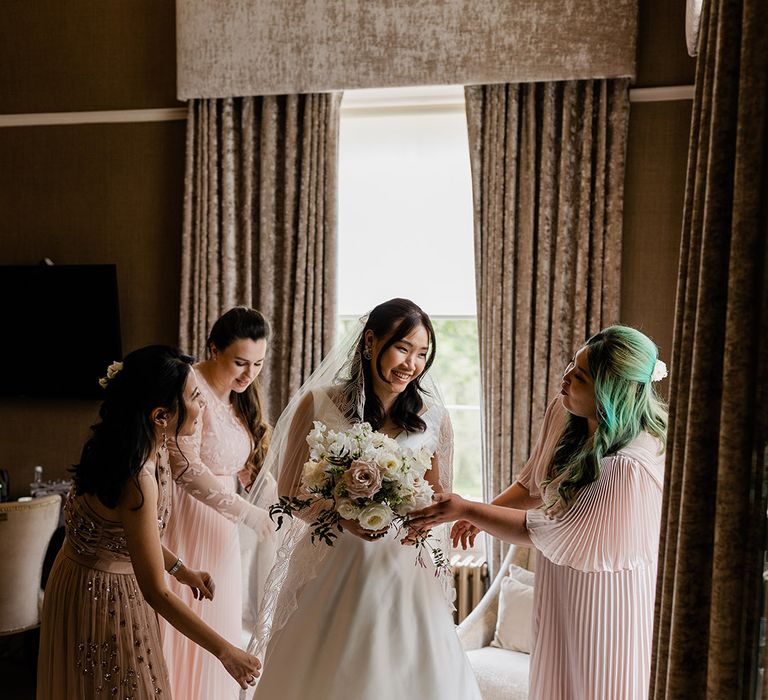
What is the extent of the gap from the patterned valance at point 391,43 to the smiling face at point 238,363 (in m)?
1.91

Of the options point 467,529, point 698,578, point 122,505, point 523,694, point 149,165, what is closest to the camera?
point 698,578

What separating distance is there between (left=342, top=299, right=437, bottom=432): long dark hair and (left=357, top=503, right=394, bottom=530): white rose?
0.52m

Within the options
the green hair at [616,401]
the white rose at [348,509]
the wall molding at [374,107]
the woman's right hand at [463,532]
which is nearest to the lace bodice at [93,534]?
the white rose at [348,509]

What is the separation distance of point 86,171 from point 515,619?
3.76m

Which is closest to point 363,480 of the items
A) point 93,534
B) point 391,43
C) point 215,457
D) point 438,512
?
point 438,512

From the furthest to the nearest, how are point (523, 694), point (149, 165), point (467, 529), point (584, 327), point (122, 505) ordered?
point (149, 165) → point (584, 327) → point (523, 694) → point (467, 529) → point (122, 505)

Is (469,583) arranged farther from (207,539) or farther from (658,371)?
(658,371)

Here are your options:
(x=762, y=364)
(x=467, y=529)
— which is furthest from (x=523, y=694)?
(x=762, y=364)

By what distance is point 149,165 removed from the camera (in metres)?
5.14

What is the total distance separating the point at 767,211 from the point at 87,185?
4.86 meters

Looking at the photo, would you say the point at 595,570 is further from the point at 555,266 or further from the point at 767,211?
the point at 555,266

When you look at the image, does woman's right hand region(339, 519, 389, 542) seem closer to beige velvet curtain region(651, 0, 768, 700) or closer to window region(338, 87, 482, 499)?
beige velvet curtain region(651, 0, 768, 700)

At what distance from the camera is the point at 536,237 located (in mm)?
4504

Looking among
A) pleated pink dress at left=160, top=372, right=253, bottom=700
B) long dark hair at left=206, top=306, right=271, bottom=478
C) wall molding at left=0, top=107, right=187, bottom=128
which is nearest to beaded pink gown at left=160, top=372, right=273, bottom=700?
pleated pink dress at left=160, top=372, right=253, bottom=700
